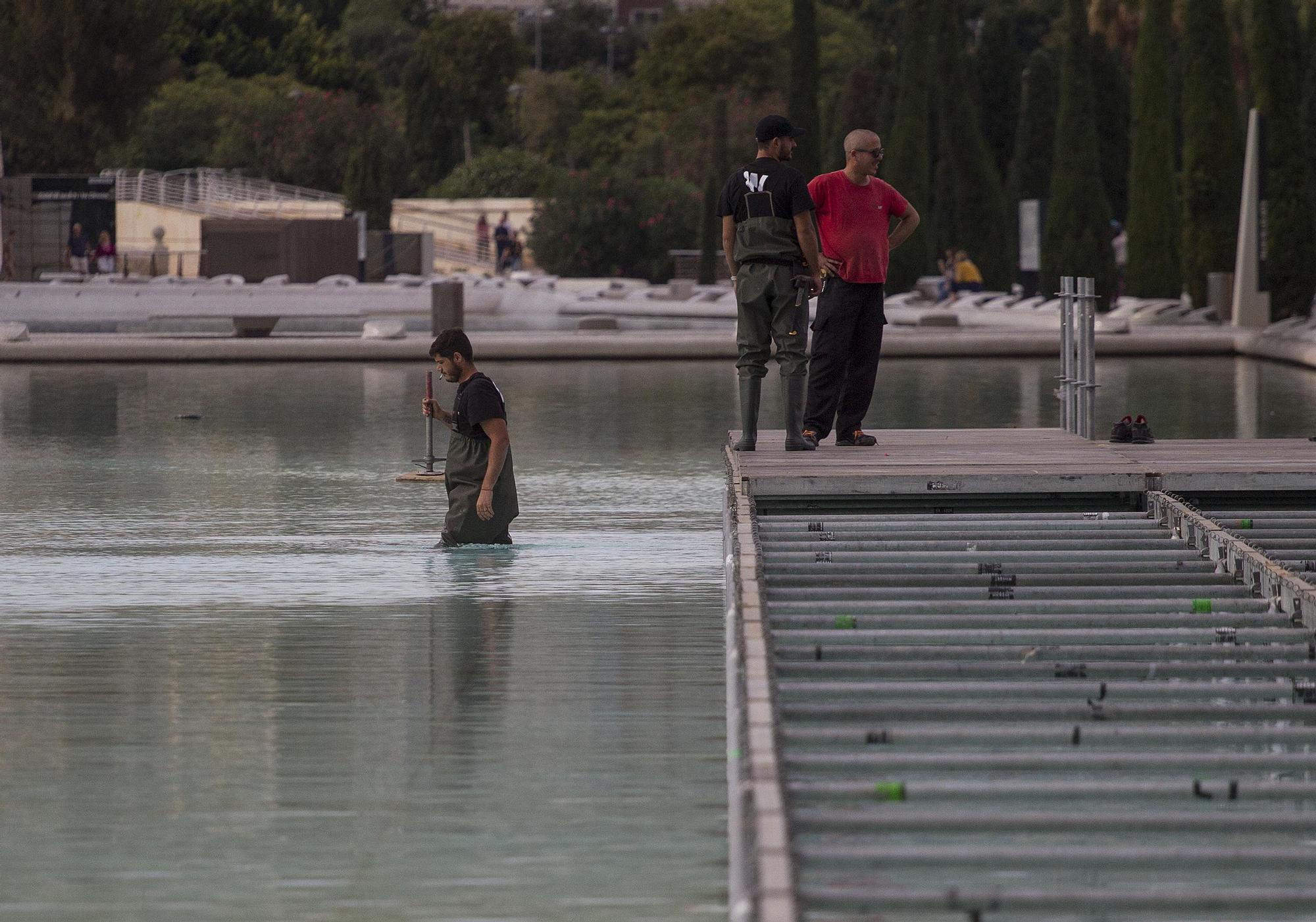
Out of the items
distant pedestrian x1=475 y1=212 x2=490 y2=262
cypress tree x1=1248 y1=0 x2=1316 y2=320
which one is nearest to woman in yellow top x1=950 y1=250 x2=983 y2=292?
cypress tree x1=1248 y1=0 x2=1316 y2=320

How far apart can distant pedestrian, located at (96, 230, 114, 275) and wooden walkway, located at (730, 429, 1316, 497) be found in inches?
1308

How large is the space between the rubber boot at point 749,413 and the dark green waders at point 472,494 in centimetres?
130

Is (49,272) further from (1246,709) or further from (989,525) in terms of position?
(1246,709)

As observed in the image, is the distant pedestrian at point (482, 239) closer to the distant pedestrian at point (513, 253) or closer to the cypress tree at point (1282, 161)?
the distant pedestrian at point (513, 253)

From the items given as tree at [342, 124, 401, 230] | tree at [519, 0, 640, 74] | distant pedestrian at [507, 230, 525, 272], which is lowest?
distant pedestrian at [507, 230, 525, 272]

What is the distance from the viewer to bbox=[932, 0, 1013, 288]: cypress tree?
126ft

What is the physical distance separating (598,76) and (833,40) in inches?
403

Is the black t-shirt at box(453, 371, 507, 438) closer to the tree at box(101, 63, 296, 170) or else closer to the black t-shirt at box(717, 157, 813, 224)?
the black t-shirt at box(717, 157, 813, 224)

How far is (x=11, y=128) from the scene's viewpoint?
6353cm

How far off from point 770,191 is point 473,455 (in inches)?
74.8

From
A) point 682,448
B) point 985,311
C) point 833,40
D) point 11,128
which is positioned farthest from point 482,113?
point 682,448

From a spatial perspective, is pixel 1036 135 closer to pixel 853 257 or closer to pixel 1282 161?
pixel 1282 161

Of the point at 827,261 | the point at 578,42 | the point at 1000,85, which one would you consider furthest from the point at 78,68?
the point at 827,261

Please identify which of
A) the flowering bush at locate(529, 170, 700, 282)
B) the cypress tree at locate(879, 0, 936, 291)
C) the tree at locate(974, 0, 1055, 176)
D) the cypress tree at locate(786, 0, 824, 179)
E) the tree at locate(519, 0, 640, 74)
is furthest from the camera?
the tree at locate(519, 0, 640, 74)
